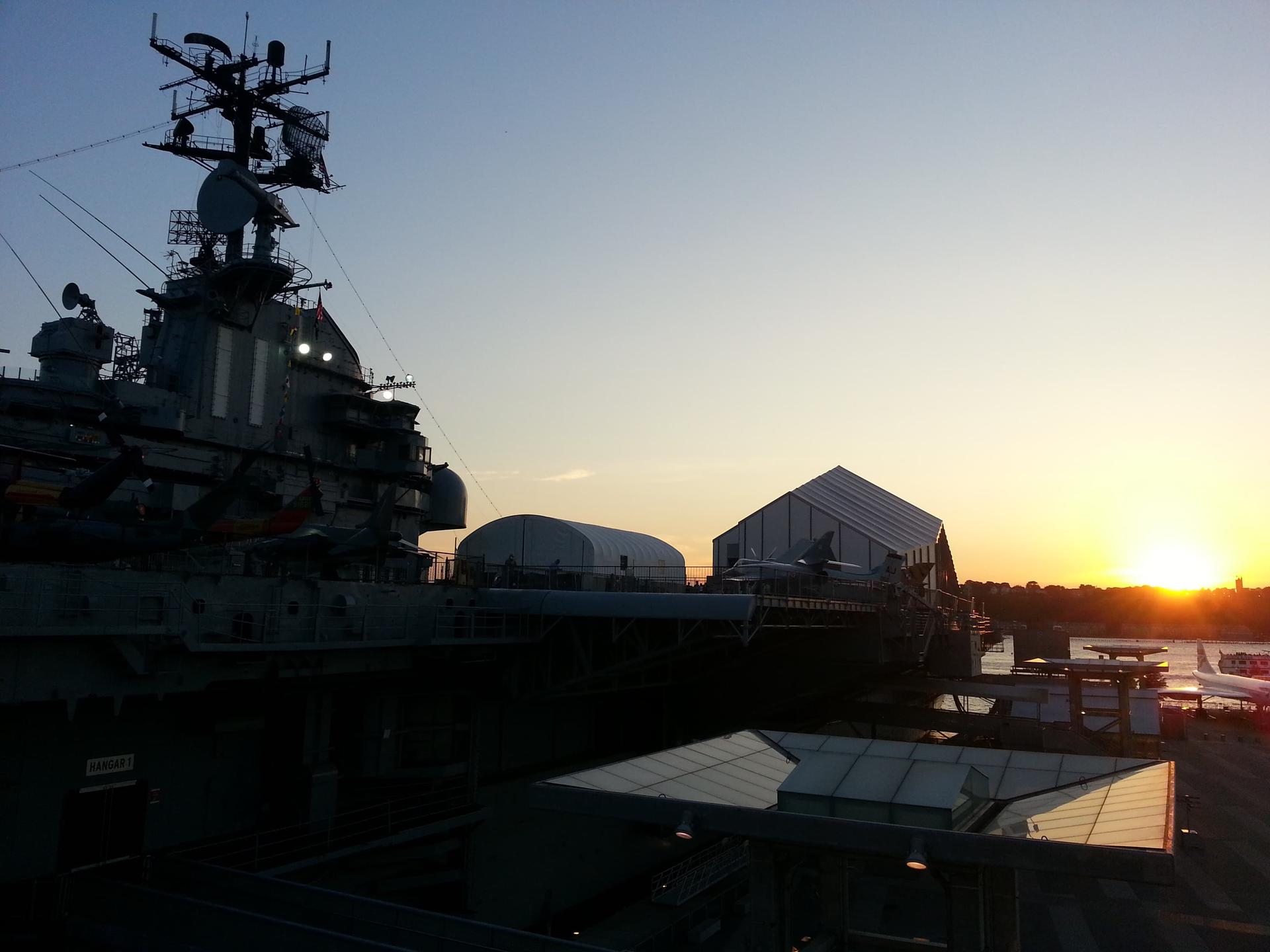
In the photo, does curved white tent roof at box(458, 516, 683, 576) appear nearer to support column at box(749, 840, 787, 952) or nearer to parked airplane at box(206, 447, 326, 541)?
parked airplane at box(206, 447, 326, 541)

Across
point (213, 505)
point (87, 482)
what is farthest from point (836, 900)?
point (87, 482)

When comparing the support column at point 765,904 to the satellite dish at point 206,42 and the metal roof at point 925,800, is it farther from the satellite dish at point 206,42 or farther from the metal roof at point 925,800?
the satellite dish at point 206,42

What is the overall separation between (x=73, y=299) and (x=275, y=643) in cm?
1798

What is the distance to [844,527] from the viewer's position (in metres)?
49.2

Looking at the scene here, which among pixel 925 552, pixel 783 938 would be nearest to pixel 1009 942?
pixel 783 938

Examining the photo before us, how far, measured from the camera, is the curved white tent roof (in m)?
37.3

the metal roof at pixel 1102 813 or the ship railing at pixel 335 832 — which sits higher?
the metal roof at pixel 1102 813

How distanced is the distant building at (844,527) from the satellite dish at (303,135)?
28571 mm

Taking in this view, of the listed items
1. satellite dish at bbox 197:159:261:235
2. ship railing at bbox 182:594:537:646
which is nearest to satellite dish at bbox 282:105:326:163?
satellite dish at bbox 197:159:261:235

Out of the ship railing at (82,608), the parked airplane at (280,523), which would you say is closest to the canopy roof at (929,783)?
the ship railing at (82,608)

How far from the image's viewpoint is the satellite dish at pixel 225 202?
28.1 m

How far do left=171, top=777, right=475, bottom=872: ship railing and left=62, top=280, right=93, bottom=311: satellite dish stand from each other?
18878 millimetres

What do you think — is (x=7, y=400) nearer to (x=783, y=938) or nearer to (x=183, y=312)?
(x=183, y=312)

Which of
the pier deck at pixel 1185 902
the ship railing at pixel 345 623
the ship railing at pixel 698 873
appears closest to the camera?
the ship railing at pixel 345 623
